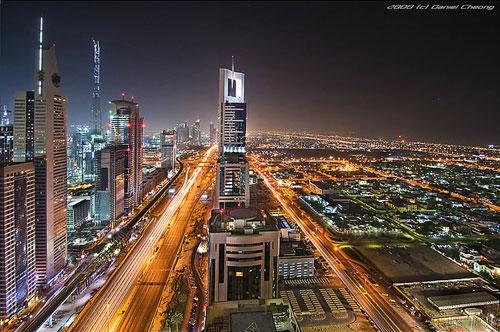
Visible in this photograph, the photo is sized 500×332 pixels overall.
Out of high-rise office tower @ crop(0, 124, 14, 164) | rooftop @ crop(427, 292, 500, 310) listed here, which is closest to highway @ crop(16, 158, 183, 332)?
high-rise office tower @ crop(0, 124, 14, 164)

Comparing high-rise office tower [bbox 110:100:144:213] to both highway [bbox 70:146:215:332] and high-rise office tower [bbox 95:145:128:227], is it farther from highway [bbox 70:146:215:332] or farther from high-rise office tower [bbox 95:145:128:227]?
highway [bbox 70:146:215:332]

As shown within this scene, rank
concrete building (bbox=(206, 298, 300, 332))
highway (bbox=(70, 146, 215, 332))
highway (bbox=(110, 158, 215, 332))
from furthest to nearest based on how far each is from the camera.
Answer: highway (bbox=(110, 158, 215, 332)) → highway (bbox=(70, 146, 215, 332)) → concrete building (bbox=(206, 298, 300, 332))

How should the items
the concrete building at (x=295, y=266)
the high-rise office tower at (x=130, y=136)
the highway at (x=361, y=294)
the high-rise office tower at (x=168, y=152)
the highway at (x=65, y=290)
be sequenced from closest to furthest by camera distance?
1. the highway at (x=65, y=290)
2. the highway at (x=361, y=294)
3. the concrete building at (x=295, y=266)
4. the high-rise office tower at (x=130, y=136)
5. the high-rise office tower at (x=168, y=152)

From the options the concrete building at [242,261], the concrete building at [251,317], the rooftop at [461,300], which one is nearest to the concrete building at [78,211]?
the concrete building at [242,261]

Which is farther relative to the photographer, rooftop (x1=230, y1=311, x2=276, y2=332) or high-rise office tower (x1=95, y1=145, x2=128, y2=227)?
high-rise office tower (x1=95, y1=145, x2=128, y2=227)

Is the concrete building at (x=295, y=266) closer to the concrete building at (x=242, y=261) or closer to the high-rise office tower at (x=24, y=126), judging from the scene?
the concrete building at (x=242, y=261)

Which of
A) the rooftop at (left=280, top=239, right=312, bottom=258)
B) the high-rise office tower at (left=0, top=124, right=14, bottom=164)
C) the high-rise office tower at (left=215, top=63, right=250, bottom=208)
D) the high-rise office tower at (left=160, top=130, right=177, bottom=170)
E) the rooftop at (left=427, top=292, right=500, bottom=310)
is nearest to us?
the rooftop at (left=427, top=292, right=500, bottom=310)

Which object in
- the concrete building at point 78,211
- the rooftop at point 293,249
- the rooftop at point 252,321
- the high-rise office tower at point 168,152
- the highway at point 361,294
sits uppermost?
the high-rise office tower at point 168,152

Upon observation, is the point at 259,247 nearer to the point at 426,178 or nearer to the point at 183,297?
the point at 183,297
